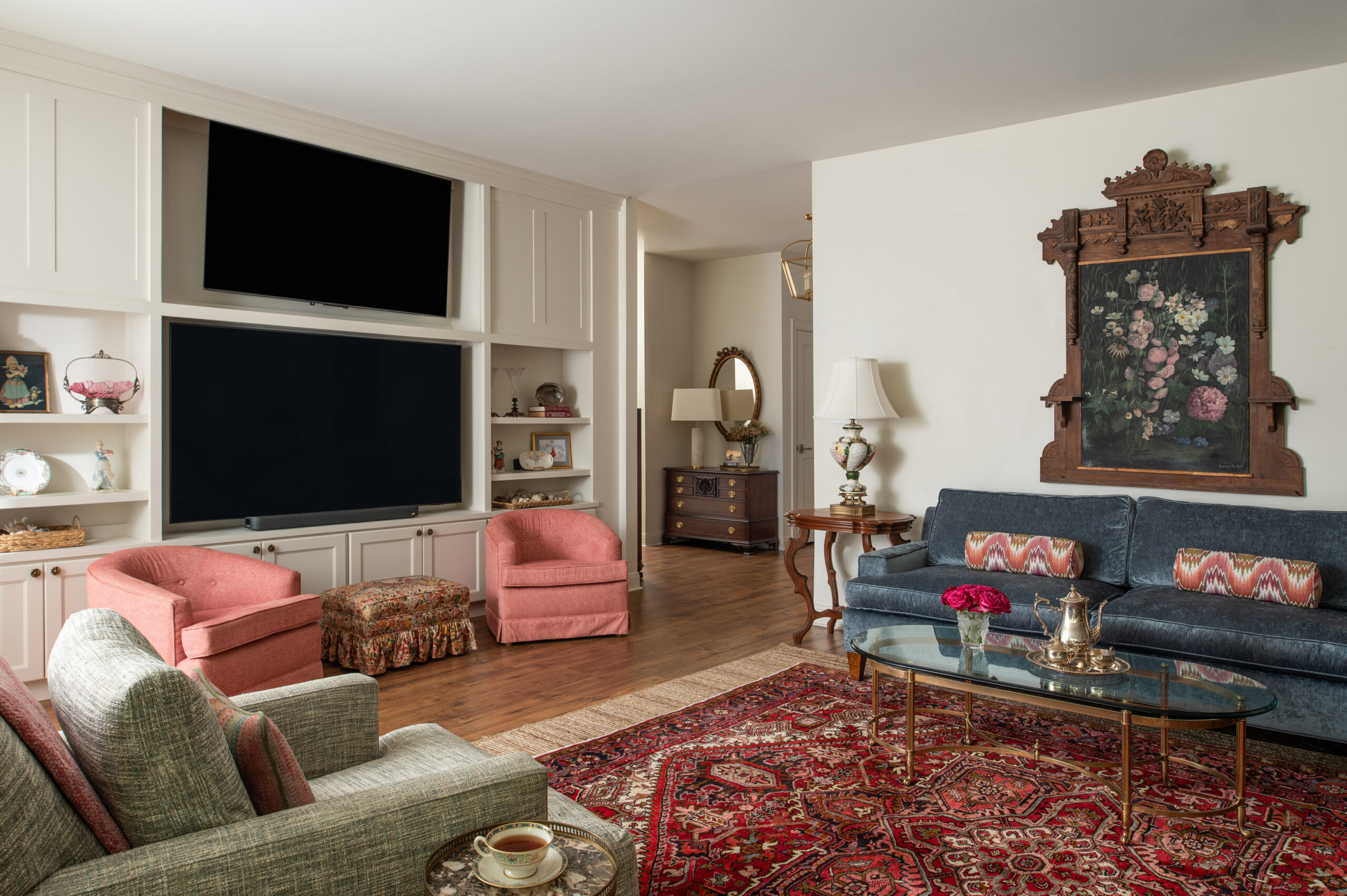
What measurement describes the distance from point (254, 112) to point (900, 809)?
425 centimetres

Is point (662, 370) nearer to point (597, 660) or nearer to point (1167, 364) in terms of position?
point (597, 660)

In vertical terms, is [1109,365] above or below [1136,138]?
below

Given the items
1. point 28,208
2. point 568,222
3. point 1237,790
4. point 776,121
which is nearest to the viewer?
point 1237,790

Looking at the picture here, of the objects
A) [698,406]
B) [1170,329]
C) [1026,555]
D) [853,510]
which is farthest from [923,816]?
[698,406]

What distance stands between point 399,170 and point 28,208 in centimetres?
185

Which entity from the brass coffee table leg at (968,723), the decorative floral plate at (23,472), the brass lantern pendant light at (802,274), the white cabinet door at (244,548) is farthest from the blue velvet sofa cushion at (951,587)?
the decorative floral plate at (23,472)

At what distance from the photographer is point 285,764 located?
155 cm

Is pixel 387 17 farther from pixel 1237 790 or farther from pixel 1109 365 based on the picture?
pixel 1237 790

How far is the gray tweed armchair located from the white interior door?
7.37 m

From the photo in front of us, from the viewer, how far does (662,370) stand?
8.84 meters

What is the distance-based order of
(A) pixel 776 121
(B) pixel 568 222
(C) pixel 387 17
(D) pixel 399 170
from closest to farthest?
(C) pixel 387 17
(A) pixel 776 121
(D) pixel 399 170
(B) pixel 568 222

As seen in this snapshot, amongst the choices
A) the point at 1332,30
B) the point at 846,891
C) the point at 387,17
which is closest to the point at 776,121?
the point at 387,17

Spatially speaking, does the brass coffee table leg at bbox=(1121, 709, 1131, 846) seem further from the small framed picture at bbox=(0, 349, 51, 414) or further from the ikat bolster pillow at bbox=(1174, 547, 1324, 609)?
the small framed picture at bbox=(0, 349, 51, 414)

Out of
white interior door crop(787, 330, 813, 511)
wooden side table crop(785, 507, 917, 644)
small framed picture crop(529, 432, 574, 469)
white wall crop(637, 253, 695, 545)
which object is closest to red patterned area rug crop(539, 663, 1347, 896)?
wooden side table crop(785, 507, 917, 644)
